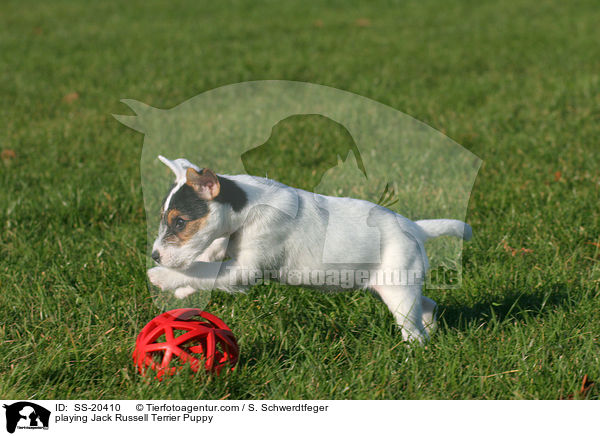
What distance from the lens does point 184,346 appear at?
2.66 metres

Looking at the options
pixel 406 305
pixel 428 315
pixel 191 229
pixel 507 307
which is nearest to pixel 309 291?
pixel 428 315

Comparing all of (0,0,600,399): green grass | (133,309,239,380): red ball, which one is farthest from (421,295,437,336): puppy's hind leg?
(133,309,239,380): red ball

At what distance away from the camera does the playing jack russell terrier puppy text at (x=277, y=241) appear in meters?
2.29

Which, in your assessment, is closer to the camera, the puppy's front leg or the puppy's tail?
the puppy's front leg

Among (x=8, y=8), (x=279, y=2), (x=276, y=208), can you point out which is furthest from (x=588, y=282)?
(x=8, y=8)

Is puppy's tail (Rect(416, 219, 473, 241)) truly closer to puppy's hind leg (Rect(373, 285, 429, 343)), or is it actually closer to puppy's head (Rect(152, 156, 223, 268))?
puppy's hind leg (Rect(373, 285, 429, 343))

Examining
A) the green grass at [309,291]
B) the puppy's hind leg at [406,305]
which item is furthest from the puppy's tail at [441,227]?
the green grass at [309,291]

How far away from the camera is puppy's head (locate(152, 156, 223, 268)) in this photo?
225 cm

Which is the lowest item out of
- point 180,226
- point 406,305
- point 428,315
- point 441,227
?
point 428,315

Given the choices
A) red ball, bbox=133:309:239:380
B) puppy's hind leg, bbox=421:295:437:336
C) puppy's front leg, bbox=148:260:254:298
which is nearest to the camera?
puppy's front leg, bbox=148:260:254:298

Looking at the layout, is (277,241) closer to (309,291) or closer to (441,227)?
(441,227)

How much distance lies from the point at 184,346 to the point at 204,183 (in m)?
0.79

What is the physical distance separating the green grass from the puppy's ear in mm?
792

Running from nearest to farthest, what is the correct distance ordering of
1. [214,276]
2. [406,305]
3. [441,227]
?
[214,276] < [406,305] < [441,227]
